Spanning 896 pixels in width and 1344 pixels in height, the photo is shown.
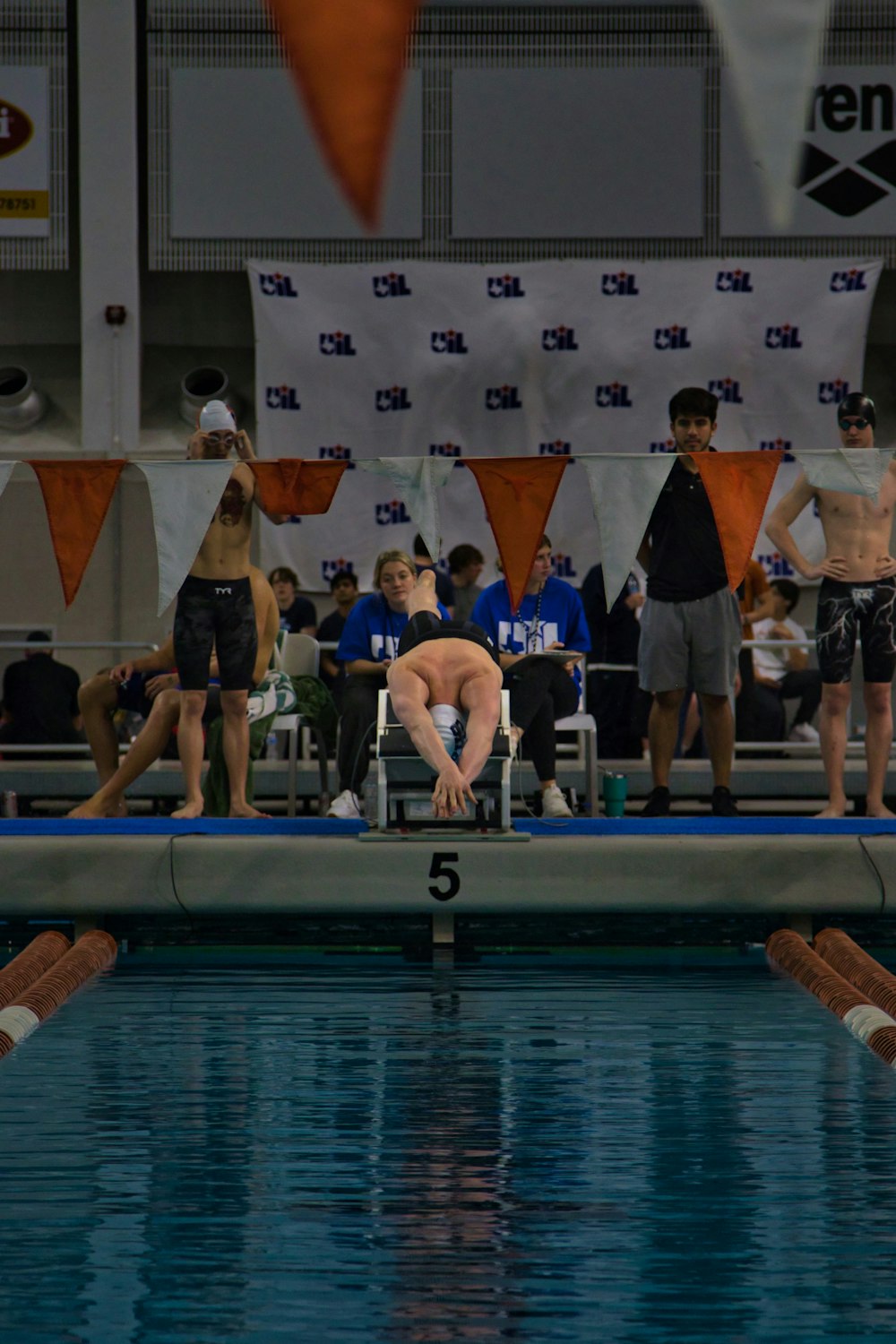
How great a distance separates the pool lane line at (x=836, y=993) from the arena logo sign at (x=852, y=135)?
24.7ft

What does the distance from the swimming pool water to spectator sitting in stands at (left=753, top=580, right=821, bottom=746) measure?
3885 millimetres

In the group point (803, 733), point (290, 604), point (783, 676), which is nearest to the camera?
point (803, 733)

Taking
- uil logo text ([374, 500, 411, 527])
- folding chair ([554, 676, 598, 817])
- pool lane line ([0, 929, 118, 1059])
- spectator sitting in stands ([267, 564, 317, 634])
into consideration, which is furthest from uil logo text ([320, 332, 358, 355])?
pool lane line ([0, 929, 118, 1059])

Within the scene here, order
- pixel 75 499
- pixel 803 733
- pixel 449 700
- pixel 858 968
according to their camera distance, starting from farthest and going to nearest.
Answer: pixel 803 733
pixel 75 499
pixel 449 700
pixel 858 968

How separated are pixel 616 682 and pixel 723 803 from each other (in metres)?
2.40

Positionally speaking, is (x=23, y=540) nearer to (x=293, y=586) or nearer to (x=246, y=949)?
(x=293, y=586)

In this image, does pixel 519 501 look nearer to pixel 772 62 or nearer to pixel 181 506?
pixel 181 506

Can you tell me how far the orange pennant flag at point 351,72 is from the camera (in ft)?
4.29

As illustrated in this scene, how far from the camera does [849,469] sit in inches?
264

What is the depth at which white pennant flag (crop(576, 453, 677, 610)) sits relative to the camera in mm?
6797

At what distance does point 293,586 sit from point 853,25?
19.9ft

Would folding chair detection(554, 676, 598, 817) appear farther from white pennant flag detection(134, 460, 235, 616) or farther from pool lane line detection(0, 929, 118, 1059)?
pool lane line detection(0, 929, 118, 1059)

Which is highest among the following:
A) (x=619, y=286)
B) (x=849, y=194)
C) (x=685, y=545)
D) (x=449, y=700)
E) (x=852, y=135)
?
(x=852, y=135)

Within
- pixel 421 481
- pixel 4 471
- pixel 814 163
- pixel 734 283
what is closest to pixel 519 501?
pixel 421 481
